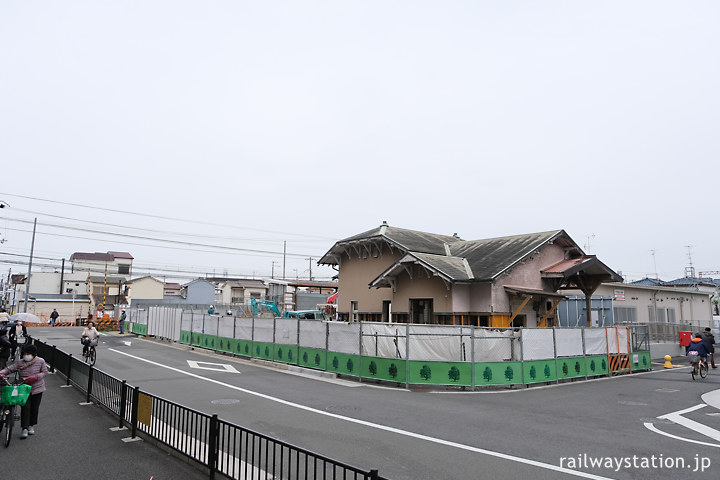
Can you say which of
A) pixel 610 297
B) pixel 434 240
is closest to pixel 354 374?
pixel 434 240

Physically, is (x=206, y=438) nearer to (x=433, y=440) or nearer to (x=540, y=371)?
(x=433, y=440)

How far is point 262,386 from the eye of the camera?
1530cm

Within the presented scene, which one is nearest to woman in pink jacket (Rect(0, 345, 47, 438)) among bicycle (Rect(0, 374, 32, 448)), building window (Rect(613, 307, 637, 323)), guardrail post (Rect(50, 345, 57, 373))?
bicycle (Rect(0, 374, 32, 448))

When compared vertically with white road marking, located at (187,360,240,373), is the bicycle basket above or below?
above

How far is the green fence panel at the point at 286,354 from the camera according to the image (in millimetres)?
20125

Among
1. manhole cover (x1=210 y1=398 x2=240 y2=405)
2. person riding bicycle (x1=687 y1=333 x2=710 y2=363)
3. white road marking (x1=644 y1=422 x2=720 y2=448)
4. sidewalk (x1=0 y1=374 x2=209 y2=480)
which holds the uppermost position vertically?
person riding bicycle (x1=687 y1=333 x2=710 y2=363)

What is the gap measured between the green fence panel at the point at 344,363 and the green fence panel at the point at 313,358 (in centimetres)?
39

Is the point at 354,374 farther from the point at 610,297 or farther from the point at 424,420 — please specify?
the point at 610,297

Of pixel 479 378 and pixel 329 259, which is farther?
pixel 329 259

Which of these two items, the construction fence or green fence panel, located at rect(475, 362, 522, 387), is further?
the construction fence

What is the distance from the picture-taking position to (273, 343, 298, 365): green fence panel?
2012 cm

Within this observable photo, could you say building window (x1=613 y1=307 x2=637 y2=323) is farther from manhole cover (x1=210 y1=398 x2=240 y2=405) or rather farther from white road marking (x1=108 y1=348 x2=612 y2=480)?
manhole cover (x1=210 y1=398 x2=240 y2=405)

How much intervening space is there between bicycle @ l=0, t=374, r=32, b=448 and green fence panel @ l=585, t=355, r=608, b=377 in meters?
18.7

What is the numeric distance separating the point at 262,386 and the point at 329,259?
18.4 m
